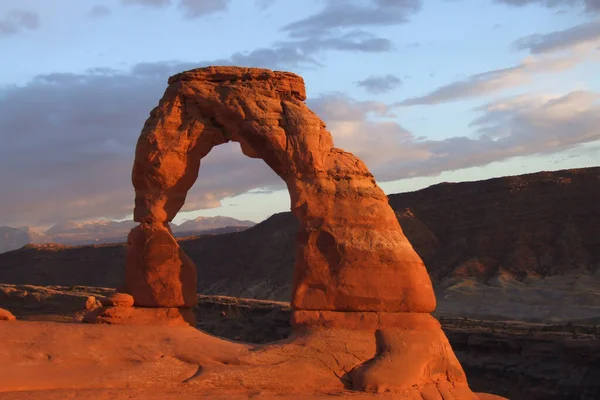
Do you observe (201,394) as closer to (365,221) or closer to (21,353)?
(21,353)

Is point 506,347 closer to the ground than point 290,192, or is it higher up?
closer to the ground

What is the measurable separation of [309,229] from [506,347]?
497 inches

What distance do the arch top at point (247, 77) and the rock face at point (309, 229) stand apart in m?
0.02

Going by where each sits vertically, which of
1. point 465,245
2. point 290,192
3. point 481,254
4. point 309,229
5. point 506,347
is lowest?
point 506,347

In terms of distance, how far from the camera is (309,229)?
12.3 m

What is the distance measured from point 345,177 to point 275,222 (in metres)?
46.0

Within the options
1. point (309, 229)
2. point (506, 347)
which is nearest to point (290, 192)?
Result: point (309, 229)

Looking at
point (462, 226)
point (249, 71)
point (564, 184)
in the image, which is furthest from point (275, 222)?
point (249, 71)

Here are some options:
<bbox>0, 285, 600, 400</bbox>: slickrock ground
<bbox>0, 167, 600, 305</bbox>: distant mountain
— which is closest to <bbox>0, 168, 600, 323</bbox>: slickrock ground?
<bbox>0, 167, 600, 305</bbox>: distant mountain

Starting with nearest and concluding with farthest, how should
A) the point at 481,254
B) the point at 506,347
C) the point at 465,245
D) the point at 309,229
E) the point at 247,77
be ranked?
the point at 309,229, the point at 247,77, the point at 506,347, the point at 481,254, the point at 465,245

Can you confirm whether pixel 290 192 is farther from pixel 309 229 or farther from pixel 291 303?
pixel 291 303

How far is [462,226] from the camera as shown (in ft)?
156

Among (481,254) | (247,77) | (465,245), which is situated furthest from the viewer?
(465,245)

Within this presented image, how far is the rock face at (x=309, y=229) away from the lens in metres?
11.6
